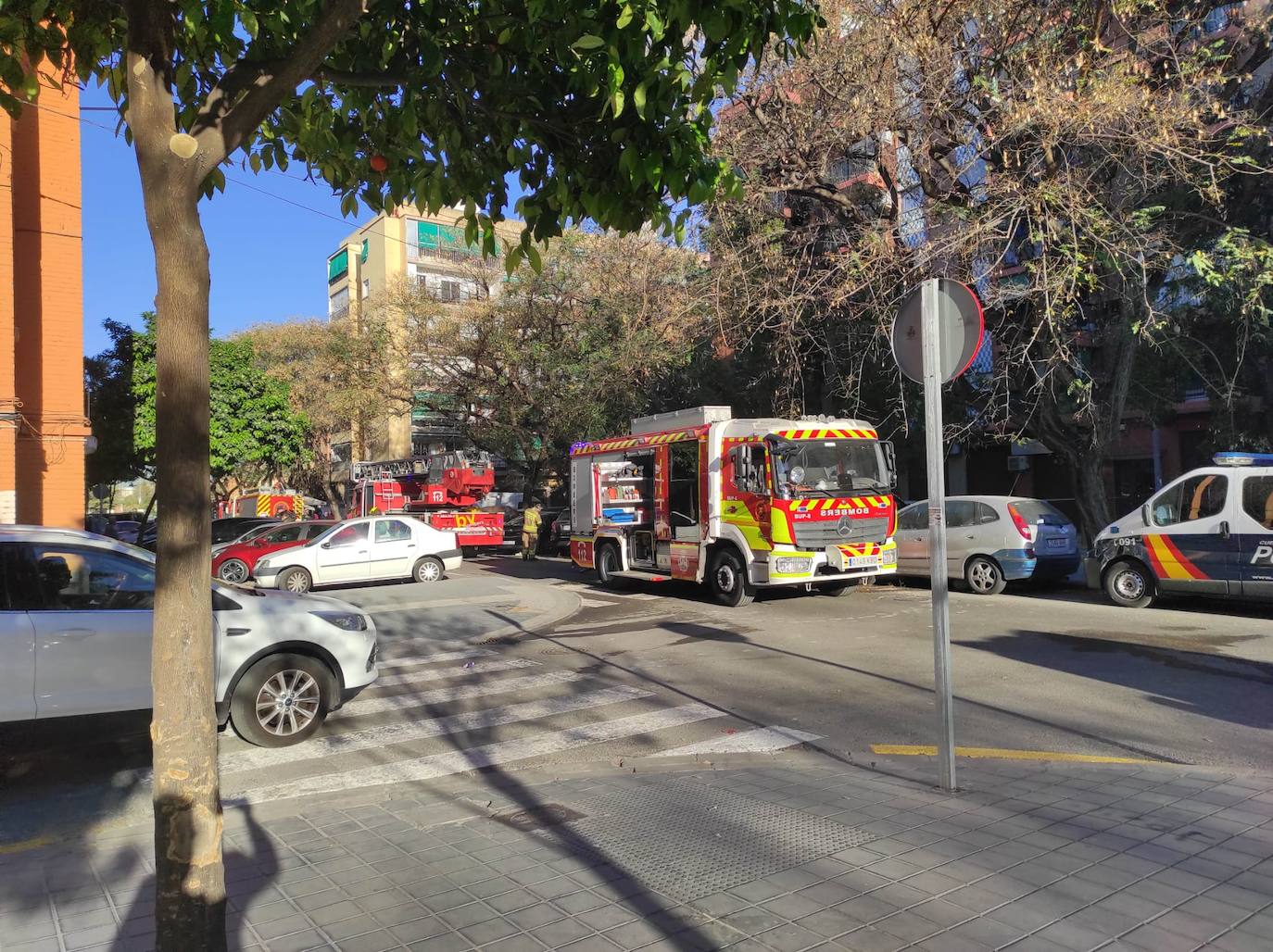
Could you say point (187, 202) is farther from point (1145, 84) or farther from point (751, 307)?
point (1145, 84)

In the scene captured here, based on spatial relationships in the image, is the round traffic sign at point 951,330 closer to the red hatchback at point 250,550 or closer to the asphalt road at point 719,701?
the asphalt road at point 719,701

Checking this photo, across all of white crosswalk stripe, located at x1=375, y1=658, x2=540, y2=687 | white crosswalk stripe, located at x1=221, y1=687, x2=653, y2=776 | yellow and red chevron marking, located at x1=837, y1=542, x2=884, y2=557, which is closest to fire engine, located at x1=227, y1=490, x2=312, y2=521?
yellow and red chevron marking, located at x1=837, y1=542, x2=884, y2=557

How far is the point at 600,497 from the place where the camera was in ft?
57.9

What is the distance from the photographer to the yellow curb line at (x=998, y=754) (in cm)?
570

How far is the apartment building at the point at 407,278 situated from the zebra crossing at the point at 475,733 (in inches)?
776

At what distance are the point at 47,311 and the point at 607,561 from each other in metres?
11.2

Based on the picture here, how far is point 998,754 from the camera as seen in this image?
5.90 meters

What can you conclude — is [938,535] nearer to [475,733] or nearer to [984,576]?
[475,733]

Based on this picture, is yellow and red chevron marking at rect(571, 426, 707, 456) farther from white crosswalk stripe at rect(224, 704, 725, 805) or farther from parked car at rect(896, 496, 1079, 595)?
white crosswalk stripe at rect(224, 704, 725, 805)

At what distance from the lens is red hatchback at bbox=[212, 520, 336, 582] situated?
1869cm

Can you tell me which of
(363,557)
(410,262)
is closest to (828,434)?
(363,557)

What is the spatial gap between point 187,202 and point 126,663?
427 centimetres

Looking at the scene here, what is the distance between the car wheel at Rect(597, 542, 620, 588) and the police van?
27.2ft

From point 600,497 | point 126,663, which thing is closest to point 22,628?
point 126,663
